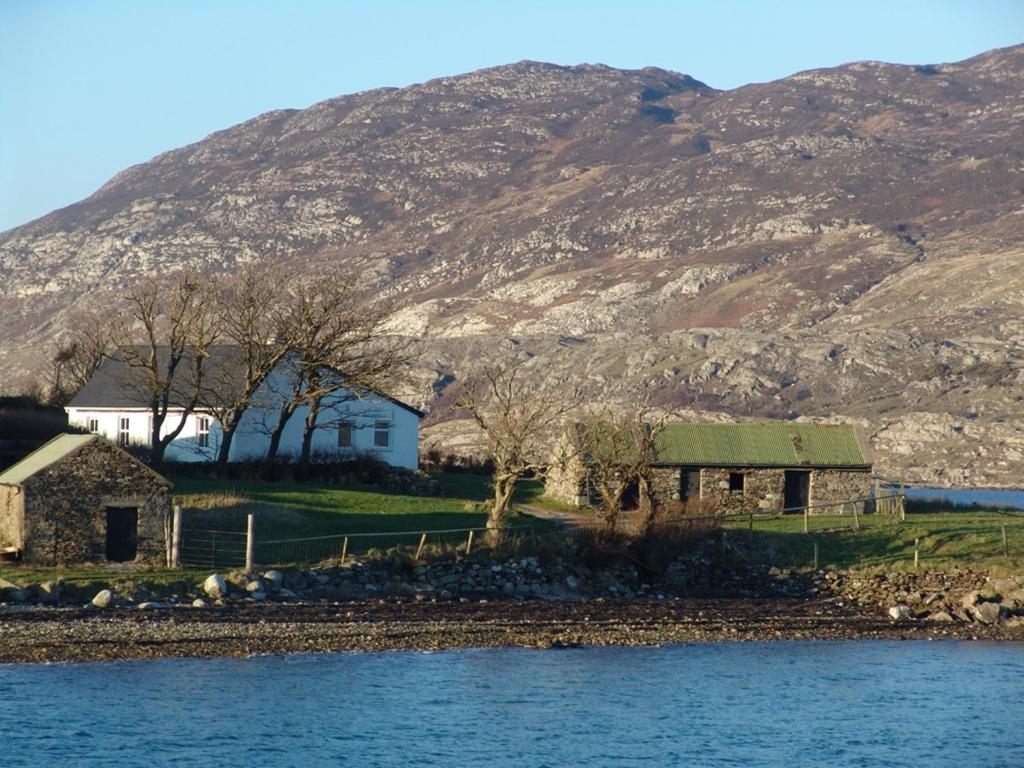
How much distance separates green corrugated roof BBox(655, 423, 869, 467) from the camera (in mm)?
71250

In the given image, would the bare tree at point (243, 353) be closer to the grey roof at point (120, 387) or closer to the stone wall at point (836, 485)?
the grey roof at point (120, 387)

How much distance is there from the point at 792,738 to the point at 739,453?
37.9 meters

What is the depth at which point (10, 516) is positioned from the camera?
155ft

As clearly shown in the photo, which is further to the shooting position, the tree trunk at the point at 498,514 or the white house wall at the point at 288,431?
the white house wall at the point at 288,431

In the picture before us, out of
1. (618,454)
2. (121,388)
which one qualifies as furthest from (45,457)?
(121,388)

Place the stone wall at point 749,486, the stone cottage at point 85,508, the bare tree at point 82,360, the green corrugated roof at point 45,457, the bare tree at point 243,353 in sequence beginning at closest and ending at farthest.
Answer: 1. the stone cottage at point 85,508
2. the green corrugated roof at point 45,457
3. the bare tree at point 243,353
4. the stone wall at point 749,486
5. the bare tree at point 82,360

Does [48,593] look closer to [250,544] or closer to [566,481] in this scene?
[250,544]

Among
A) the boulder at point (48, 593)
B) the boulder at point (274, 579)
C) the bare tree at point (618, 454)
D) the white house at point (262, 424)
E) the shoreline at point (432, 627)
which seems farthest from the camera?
the white house at point (262, 424)

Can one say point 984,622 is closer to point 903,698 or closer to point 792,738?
point 903,698

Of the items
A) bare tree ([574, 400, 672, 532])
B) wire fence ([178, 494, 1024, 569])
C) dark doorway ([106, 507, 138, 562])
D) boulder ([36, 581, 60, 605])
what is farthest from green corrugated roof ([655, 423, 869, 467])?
→ boulder ([36, 581, 60, 605])

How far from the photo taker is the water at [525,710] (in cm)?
3173

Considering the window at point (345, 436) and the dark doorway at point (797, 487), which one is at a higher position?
the window at point (345, 436)

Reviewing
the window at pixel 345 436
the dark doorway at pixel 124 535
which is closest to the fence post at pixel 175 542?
the dark doorway at pixel 124 535

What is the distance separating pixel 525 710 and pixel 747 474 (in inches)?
1467
